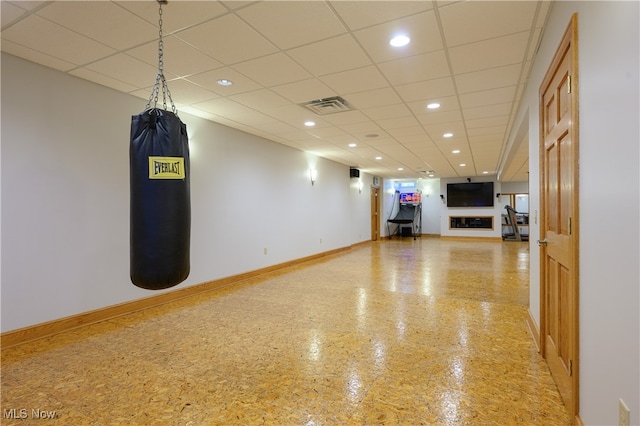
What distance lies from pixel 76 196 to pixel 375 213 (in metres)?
10.1

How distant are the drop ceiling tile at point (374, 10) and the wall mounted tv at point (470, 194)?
11921 millimetres

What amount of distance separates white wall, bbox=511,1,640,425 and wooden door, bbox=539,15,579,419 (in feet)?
0.20

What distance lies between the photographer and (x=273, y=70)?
315 centimetres

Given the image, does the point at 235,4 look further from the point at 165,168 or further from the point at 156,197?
the point at 156,197

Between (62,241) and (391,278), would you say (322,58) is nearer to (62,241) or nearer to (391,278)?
(62,241)

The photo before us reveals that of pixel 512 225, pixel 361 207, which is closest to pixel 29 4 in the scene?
pixel 361 207

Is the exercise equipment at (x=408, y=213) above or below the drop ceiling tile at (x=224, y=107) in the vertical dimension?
below

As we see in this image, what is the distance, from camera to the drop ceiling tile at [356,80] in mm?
3197

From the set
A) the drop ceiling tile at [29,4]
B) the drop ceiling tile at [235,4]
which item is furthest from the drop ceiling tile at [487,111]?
the drop ceiling tile at [29,4]

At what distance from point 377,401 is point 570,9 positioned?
252 centimetres

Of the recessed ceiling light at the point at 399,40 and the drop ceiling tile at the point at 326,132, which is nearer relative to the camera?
the recessed ceiling light at the point at 399,40

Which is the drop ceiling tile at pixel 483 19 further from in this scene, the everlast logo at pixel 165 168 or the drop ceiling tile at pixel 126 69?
the drop ceiling tile at pixel 126 69

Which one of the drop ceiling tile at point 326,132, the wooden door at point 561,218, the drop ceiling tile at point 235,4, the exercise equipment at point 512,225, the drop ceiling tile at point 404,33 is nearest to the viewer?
the wooden door at point 561,218

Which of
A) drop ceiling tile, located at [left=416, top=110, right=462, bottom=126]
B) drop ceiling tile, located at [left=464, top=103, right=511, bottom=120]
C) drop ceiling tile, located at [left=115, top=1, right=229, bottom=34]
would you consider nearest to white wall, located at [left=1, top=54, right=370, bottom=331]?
drop ceiling tile, located at [left=115, top=1, right=229, bottom=34]
